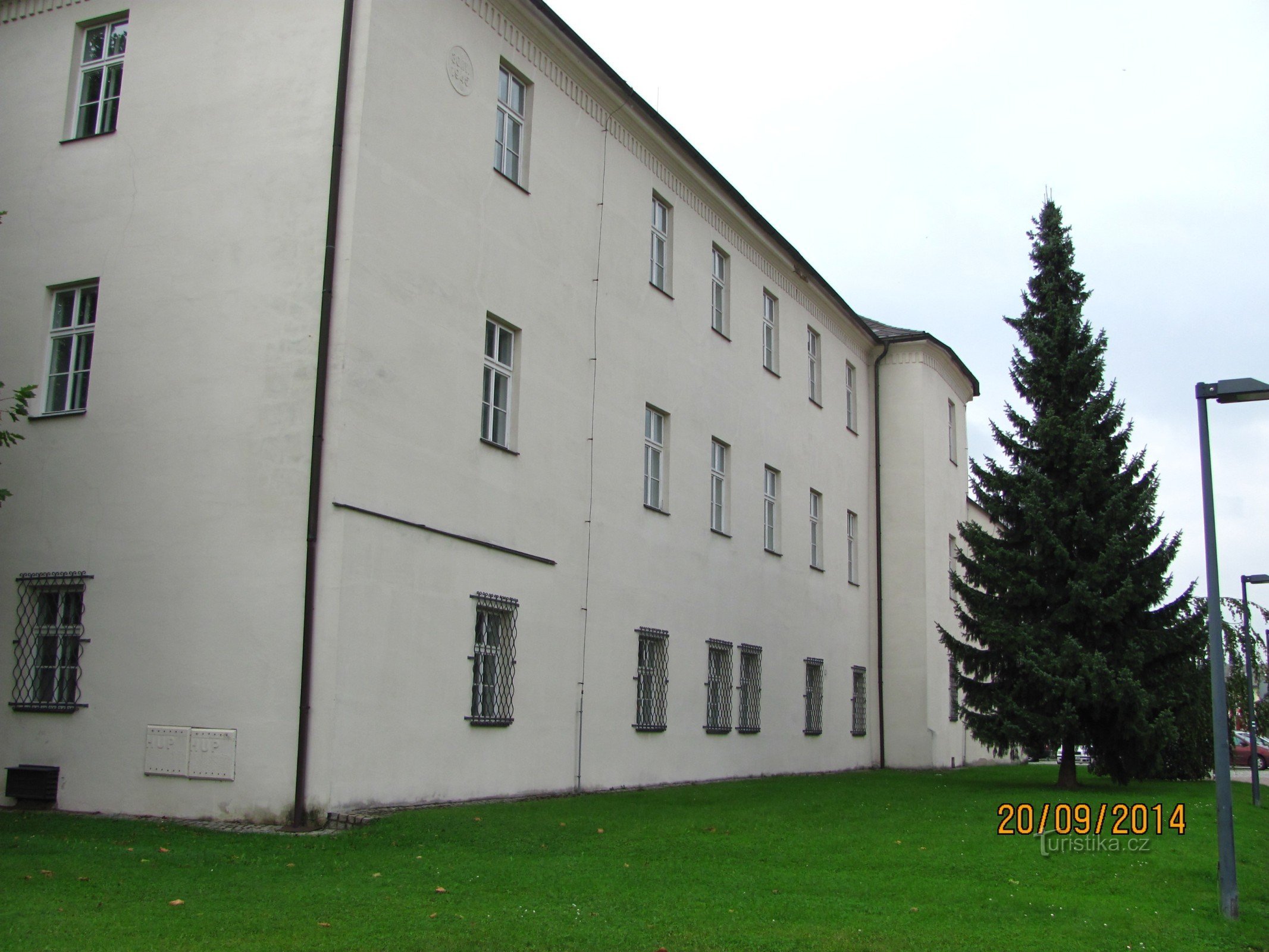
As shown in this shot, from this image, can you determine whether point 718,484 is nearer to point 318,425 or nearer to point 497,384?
point 497,384

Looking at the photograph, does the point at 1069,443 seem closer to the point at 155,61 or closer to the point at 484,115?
the point at 484,115

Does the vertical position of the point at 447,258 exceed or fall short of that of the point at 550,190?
it falls short

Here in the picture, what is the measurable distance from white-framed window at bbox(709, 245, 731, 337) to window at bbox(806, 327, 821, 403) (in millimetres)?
4272

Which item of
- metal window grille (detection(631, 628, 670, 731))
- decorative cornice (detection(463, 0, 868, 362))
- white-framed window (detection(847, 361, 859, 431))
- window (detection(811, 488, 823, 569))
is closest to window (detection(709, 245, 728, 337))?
decorative cornice (detection(463, 0, 868, 362))

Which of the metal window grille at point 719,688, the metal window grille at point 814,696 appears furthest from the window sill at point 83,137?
the metal window grille at point 814,696

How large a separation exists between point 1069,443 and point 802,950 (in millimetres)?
15360

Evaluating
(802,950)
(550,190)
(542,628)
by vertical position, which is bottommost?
(802,950)

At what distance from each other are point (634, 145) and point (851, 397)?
11976 mm

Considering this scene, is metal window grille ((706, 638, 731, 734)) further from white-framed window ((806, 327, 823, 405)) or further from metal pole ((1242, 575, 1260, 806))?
metal pole ((1242, 575, 1260, 806))

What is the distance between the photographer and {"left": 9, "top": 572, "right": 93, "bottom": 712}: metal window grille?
1385 cm

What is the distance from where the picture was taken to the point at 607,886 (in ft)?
30.7

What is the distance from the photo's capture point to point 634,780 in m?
18.3

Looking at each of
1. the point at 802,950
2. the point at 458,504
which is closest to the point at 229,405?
the point at 458,504

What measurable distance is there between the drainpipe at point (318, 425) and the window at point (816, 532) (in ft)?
50.2
